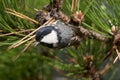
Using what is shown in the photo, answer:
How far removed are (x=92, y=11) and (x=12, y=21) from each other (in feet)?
0.41

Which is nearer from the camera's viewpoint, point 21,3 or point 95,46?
point 21,3

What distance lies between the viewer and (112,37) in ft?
1.73

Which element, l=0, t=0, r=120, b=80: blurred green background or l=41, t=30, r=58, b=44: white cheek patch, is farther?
l=0, t=0, r=120, b=80: blurred green background

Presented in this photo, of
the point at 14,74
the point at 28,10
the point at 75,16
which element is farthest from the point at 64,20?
the point at 14,74

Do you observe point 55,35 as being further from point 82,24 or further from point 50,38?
point 82,24

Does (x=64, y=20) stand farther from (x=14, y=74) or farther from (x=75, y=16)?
(x=14, y=74)

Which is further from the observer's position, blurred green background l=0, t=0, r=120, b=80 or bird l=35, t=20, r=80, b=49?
blurred green background l=0, t=0, r=120, b=80

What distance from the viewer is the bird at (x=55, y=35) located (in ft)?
1.35

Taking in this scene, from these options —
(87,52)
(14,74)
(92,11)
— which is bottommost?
(14,74)

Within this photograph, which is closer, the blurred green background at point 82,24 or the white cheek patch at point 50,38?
the white cheek patch at point 50,38

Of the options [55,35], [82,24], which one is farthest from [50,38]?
[82,24]

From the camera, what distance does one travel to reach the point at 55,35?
42cm

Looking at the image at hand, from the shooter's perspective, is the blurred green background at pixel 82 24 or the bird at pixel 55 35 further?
the blurred green background at pixel 82 24

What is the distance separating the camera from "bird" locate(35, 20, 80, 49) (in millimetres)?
412
